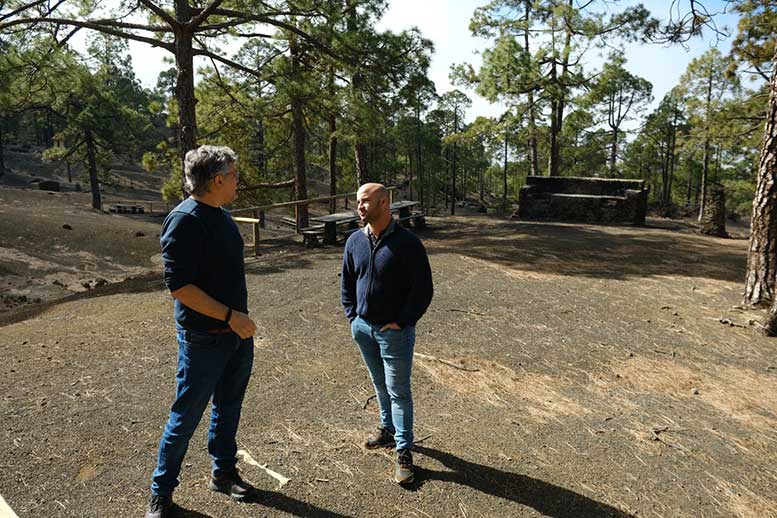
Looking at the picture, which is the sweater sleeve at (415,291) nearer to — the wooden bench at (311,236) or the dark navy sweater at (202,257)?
the dark navy sweater at (202,257)

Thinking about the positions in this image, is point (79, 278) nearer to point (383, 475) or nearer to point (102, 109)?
point (383, 475)

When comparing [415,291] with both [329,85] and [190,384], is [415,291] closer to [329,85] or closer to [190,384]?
[190,384]

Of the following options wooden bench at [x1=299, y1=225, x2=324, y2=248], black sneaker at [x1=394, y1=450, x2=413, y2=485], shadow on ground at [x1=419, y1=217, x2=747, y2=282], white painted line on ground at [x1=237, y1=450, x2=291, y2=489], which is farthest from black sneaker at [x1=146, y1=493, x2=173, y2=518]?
wooden bench at [x1=299, y1=225, x2=324, y2=248]

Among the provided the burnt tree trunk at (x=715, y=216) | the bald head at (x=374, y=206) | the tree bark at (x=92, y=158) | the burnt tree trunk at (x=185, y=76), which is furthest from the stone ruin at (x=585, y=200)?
the tree bark at (x=92, y=158)

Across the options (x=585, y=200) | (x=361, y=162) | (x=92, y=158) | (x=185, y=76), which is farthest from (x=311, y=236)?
(x=92, y=158)

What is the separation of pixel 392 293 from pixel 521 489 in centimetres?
134

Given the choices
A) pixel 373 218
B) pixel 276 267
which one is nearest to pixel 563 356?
pixel 373 218

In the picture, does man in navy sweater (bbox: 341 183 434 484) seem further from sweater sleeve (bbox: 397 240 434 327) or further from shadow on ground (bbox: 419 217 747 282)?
shadow on ground (bbox: 419 217 747 282)

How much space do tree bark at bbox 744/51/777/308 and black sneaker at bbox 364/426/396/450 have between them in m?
4.80

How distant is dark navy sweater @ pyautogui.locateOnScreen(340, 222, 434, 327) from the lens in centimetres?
281

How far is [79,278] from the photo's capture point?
45.2ft

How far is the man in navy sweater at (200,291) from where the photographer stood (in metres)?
2.30

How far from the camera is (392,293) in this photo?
282 cm

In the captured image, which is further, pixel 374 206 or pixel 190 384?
pixel 374 206
